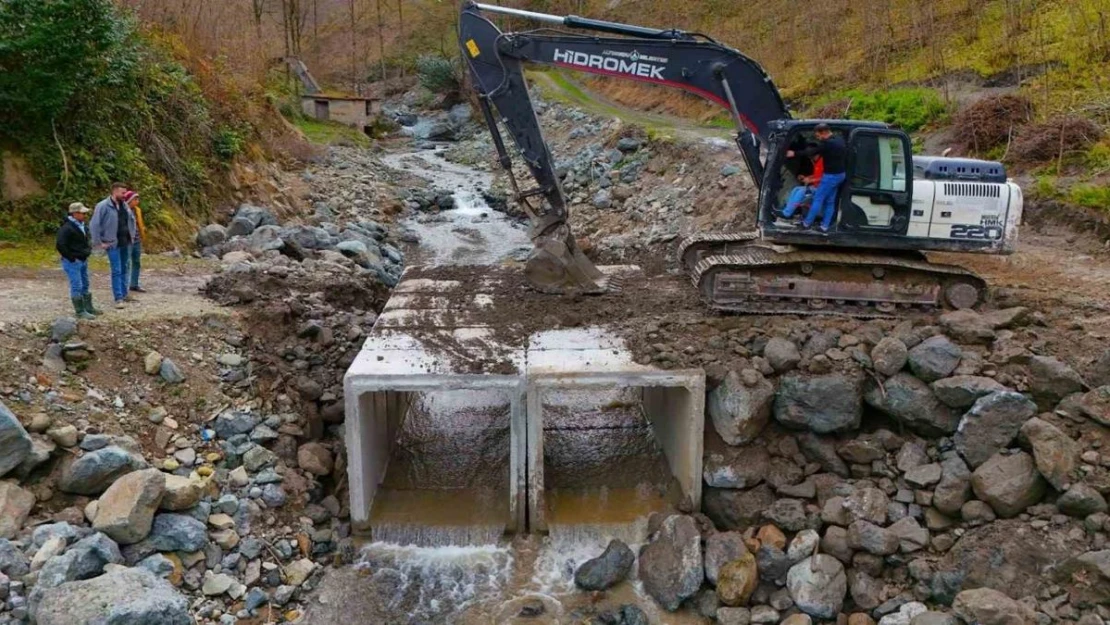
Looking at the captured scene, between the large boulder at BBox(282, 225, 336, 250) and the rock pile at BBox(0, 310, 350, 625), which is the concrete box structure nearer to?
the rock pile at BBox(0, 310, 350, 625)

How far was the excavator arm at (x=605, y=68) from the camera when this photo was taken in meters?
10.8

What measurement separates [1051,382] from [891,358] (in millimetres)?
1535

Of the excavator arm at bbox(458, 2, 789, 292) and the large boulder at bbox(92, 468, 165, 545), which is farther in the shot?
the excavator arm at bbox(458, 2, 789, 292)

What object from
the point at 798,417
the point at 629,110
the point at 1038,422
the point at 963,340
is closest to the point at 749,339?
the point at 798,417

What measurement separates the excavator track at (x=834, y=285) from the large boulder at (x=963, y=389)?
1.68m

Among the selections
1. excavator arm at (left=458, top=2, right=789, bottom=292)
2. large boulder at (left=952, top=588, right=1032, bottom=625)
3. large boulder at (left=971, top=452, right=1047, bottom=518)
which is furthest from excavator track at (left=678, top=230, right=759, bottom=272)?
large boulder at (left=952, top=588, right=1032, bottom=625)

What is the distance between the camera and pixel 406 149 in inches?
1462

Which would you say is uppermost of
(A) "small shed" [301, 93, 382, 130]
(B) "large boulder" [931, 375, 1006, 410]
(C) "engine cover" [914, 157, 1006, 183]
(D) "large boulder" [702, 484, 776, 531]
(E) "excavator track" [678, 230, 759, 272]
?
(A) "small shed" [301, 93, 382, 130]

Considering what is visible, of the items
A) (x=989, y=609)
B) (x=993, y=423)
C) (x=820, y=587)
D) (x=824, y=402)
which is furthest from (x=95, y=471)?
(x=993, y=423)

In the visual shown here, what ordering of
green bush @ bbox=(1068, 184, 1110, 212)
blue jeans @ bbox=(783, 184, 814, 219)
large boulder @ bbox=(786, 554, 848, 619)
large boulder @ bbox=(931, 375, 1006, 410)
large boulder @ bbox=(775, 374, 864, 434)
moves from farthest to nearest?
green bush @ bbox=(1068, 184, 1110, 212)
blue jeans @ bbox=(783, 184, 814, 219)
large boulder @ bbox=(775, 374, 864, 434)
large boulder @ bbox=(931, 375, 1006, 410)
large boulder @ bbox=(786, 554, 848, 619)

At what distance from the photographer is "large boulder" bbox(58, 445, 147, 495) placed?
790cm

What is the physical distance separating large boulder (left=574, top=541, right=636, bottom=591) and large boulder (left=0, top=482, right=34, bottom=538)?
536 cm

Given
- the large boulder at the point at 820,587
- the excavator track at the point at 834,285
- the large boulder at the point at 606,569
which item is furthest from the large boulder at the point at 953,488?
the large boulder at the point at 606,569

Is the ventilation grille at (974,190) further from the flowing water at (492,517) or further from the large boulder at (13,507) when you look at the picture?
the large boulder at (13,507)
